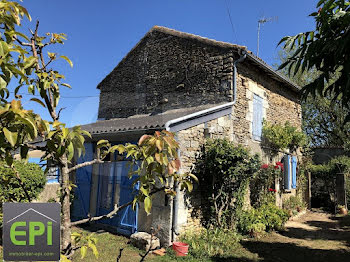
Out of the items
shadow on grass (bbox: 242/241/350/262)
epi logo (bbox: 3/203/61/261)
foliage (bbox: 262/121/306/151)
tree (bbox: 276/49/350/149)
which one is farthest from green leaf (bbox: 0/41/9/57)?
tree (bbox: 276/49/350/149)

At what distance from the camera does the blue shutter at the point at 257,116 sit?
28.5ft

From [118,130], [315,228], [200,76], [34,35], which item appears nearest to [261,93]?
[200,76]

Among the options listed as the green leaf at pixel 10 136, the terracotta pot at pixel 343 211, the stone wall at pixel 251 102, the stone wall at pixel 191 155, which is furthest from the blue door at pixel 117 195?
the terracotta pot at pixel 343 211

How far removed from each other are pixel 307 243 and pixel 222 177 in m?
2.74

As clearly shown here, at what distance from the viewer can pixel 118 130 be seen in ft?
20.8

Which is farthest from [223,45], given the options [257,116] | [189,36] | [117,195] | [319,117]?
[319,117]

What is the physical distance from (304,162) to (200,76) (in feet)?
21.8

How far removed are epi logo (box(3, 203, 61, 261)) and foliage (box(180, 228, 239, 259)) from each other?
4495 millimetres

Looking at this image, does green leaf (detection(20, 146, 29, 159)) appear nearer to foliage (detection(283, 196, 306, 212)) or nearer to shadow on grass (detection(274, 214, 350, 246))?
shadow on grass (detection(274, 214, 350, 246))

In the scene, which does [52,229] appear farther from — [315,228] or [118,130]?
[315,228]

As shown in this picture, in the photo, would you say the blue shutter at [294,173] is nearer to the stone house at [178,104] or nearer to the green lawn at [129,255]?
the stone house at [178,104]

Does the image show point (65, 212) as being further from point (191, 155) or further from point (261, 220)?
point (261, 220)

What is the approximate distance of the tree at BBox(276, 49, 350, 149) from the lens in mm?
17891

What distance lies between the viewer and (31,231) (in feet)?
3.93
